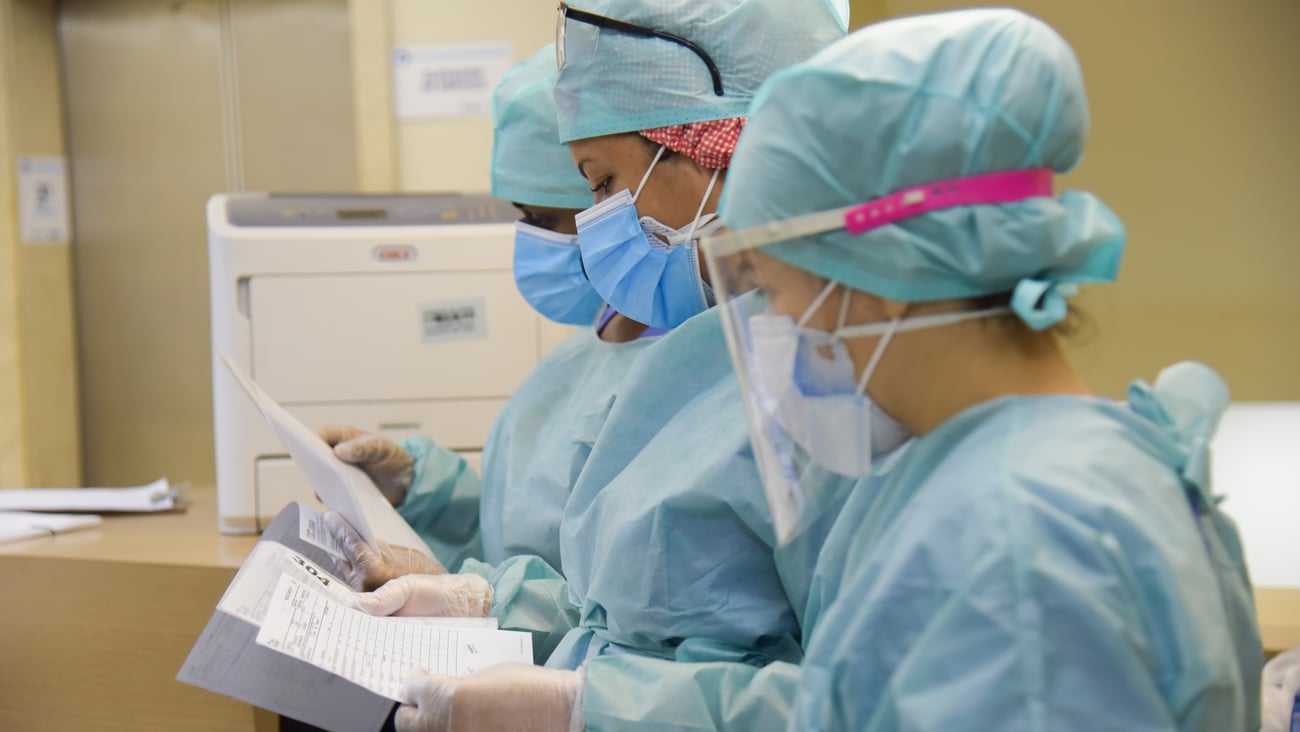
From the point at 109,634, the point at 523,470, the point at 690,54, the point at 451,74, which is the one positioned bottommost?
the point at 109,634

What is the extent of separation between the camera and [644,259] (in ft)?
4.30

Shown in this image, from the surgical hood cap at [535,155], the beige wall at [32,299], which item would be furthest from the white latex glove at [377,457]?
the beige wall at [32,299]

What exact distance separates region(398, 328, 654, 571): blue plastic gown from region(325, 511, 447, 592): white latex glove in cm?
15

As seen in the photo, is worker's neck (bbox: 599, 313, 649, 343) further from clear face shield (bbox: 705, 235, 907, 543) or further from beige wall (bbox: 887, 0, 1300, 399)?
beige wall (bbox: 887, 0, 1300, 399)

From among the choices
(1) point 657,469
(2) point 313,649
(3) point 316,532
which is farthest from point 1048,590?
(3) point 316,532

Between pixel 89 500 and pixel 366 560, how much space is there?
115cm

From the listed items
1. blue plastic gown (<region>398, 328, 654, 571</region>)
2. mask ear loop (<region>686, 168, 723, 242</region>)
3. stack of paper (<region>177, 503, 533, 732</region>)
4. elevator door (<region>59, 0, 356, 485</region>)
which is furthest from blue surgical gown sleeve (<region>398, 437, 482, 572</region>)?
elevator door (<region>59, 0, 356, 485</region>)

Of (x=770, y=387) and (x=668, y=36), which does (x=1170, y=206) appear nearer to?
(x=668, y=36)

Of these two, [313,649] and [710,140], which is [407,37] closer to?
[710,140]

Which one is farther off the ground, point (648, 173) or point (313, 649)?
point (648, 173)

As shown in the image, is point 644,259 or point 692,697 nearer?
point 692,697

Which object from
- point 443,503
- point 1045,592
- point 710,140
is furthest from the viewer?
point 443,503

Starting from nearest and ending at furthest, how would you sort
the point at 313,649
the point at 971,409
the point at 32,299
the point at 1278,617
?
the point at 971,409, the point at 313,649, the point at 1278,617, the point at 32,299

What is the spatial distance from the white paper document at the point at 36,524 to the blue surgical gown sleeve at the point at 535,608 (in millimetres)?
1165
